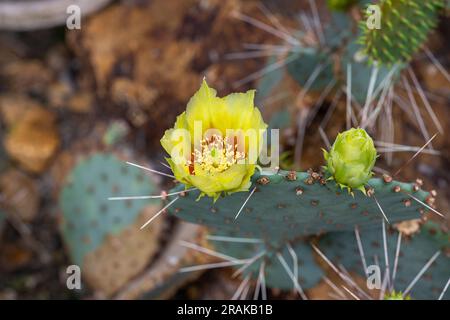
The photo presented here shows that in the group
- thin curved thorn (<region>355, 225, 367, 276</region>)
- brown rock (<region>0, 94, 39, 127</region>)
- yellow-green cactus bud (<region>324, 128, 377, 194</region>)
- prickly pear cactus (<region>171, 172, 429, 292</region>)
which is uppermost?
brown rock (<region>0, 94, 39, 127</region>)

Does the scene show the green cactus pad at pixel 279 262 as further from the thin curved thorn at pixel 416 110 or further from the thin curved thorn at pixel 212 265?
the thin curved thorn at pixel 416 110

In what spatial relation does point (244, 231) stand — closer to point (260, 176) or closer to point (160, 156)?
point (260, 176)

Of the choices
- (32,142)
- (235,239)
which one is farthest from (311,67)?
(32,142)

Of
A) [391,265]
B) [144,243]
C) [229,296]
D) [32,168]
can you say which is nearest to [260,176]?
[391,265]

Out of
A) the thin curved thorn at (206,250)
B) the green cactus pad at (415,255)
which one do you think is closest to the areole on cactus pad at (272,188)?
the green cactus pad at (415,255)

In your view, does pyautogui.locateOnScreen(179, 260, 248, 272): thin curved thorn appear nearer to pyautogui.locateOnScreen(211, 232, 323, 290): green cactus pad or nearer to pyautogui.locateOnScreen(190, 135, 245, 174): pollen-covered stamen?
pyautogui.locateOnScreen(211, 232, 323, 290): green cactus pad

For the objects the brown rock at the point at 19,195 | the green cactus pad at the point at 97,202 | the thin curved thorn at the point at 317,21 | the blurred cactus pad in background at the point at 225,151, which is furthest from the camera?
the brown rock at the point at 19,195

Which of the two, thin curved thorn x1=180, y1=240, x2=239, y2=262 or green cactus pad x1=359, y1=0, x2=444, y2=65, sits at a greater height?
green cactus pad x1=359, y1=0, x2=444, y2=65

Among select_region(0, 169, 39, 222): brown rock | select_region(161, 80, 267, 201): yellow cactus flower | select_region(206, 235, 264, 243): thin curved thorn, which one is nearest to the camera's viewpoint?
select_region(161, 80, 267, 201): yellow cactus flower

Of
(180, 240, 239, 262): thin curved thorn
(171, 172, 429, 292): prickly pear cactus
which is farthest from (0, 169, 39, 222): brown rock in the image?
(171, 172, 429, 292): prickly pear cactus

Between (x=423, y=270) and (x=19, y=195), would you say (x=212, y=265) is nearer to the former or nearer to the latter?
(x=423, y=270)
